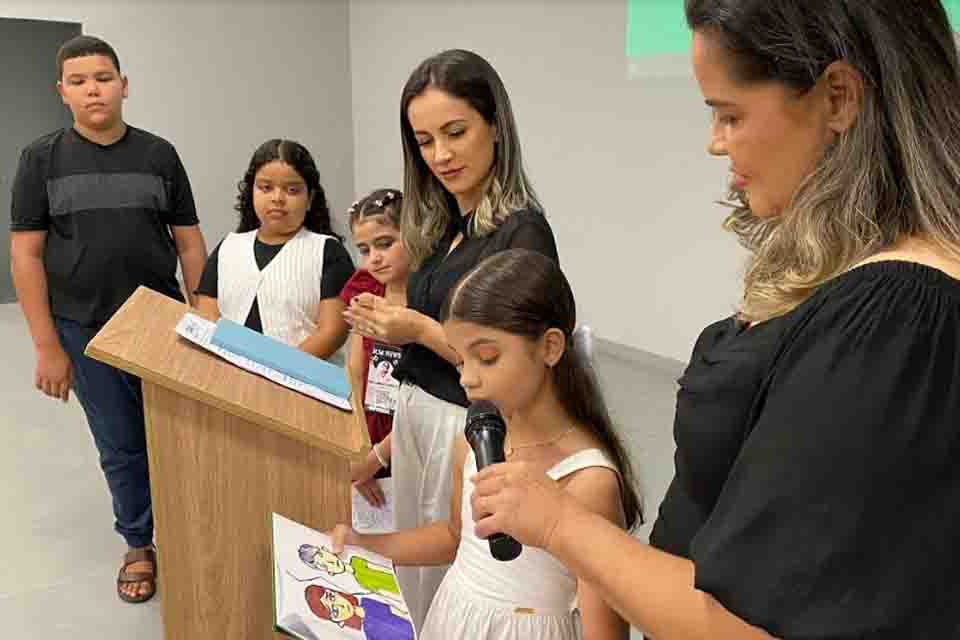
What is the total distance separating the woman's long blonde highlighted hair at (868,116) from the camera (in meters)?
0.67

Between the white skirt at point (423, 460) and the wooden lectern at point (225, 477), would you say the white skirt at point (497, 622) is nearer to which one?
the wooden lectern at point (225, 477)

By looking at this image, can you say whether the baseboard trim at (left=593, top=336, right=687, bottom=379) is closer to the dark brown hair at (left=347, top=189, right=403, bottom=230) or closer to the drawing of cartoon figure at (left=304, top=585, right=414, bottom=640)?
the dark brown hair at (left=347, top=189, right=403, bottom=230)

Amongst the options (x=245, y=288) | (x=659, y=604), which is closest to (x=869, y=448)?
(x=659, y=604)

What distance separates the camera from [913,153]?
2.19 feet

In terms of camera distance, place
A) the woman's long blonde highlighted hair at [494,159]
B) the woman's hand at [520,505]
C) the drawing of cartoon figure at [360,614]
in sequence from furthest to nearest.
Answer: the woman's long blonde highlighted hair at [494,159]
the drawing of cartoon figure at [360,614]
the woman's hand at [520,505]

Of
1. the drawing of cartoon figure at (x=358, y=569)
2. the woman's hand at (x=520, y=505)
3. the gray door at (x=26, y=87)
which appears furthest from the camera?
the gray door at (x=26, y=87)

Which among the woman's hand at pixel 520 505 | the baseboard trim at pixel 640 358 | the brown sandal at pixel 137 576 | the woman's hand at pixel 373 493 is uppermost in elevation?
the woman's hand at pixel 520 505

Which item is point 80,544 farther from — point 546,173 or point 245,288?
point 546,173

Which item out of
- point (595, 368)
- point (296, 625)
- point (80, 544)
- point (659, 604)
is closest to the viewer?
point (659, 604)

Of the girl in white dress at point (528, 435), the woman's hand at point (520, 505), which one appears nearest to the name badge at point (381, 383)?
the girl in white dress at point (528, 435)

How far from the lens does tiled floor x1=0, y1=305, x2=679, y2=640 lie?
8.39ft

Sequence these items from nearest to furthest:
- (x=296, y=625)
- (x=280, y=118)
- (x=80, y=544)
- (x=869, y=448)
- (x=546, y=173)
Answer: (x=869, y=448) → (x=296, y=625) → (x=80, y=544) → (x=546, y=173) → (x=280, y=118)

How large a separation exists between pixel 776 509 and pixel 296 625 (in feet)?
1.81

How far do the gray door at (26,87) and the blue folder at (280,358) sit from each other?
6224mm
